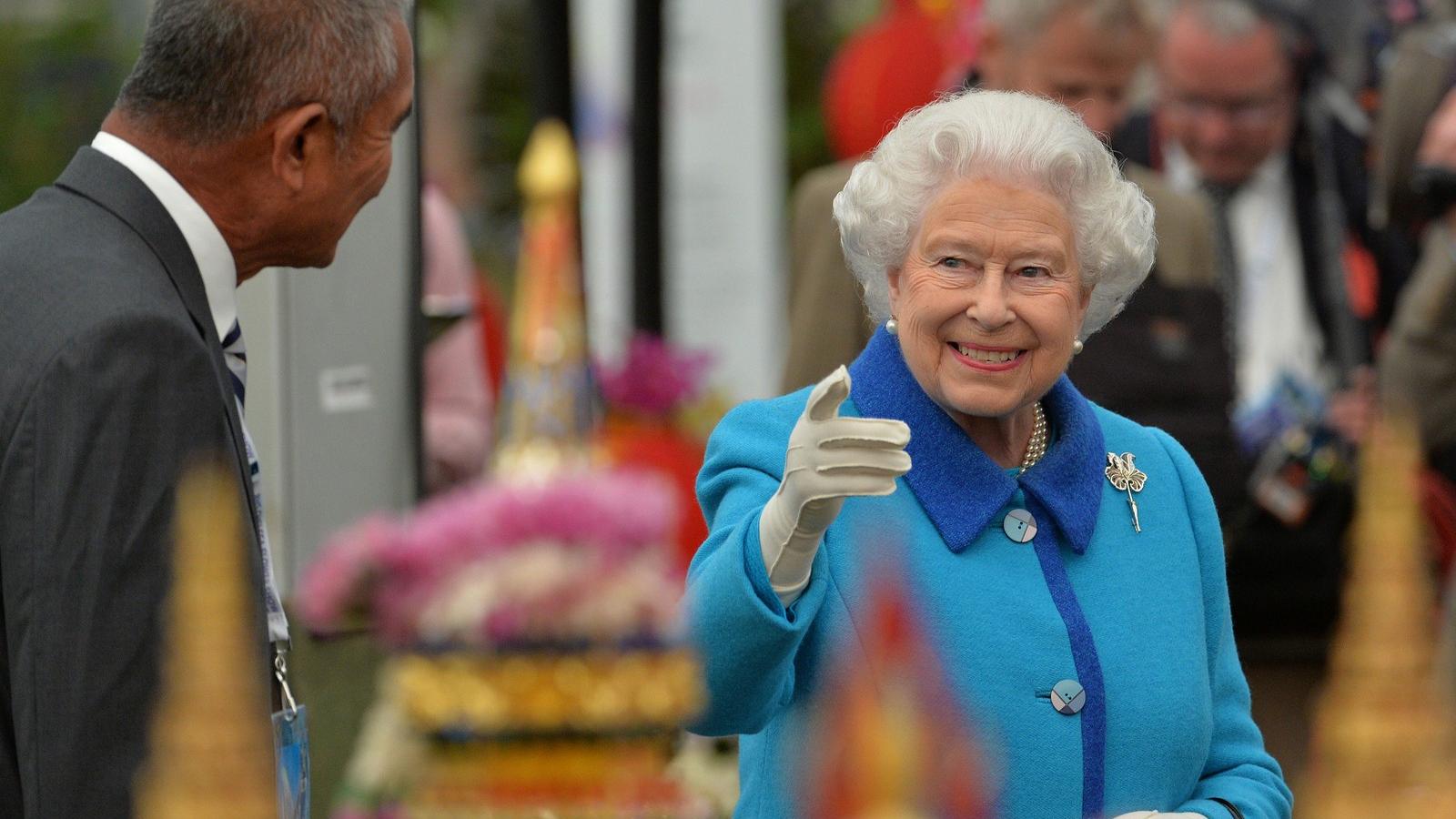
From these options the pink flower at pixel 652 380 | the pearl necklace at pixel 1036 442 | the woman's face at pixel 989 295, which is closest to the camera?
the woman's face at pixel 989 295

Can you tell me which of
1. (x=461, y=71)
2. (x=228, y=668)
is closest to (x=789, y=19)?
(x=461, y=71)

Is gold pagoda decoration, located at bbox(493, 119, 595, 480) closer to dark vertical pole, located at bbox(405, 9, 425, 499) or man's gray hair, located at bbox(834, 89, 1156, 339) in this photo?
dark vertical pole, located at bbox(405, 9, 425, 499)

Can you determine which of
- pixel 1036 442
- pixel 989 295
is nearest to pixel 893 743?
pixel 989 295

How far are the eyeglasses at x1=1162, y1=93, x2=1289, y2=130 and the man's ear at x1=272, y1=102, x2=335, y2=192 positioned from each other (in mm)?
3183

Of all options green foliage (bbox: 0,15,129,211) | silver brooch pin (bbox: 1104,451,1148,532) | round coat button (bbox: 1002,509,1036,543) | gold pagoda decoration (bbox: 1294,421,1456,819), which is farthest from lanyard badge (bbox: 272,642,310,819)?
green foliage (bbox: 0,15,129,211)

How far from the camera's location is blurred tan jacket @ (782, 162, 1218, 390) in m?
4.25

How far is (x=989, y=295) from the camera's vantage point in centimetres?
280

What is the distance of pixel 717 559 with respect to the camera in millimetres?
2631

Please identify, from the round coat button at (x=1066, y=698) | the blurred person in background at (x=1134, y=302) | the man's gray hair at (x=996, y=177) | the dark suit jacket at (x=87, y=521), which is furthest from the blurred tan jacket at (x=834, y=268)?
the dark suit jacket at (x=87, y=521)

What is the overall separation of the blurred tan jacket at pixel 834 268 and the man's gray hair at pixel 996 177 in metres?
1.19

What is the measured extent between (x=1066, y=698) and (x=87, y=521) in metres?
1.20

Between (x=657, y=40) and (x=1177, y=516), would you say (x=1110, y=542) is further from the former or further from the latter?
(x=657, y=40)

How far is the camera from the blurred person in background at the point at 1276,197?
521 cm

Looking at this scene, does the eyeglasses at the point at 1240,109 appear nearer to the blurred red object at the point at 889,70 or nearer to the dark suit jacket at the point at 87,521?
the blurred red object at the point at 889,70
